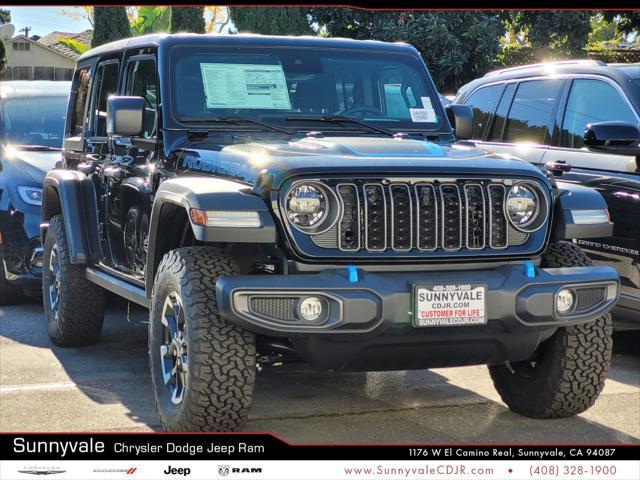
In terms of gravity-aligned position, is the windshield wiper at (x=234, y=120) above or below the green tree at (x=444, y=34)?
above

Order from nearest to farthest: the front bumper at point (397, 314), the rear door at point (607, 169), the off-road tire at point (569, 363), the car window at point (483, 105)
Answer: the front bumper at point (397, 314) < the off-road tire at point (569, 363) < the rear door at point (607, 169) < the car window at point (483, 105)

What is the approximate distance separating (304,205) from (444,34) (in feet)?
54.6

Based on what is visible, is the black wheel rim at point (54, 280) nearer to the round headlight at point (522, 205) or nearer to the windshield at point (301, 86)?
the windshield at point (301, 86)

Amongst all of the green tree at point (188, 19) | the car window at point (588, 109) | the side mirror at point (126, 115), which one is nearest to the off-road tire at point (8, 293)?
the side mirror at point (126, 115)

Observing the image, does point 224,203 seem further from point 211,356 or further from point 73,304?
point 73,304

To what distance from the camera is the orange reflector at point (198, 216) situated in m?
4.61

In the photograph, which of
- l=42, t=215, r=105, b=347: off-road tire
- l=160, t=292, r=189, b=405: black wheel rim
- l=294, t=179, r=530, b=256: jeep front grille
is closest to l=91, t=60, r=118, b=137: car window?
l=42, t=215, r=105, b=347: off-road tire

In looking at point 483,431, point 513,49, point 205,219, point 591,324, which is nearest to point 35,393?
point 205,219

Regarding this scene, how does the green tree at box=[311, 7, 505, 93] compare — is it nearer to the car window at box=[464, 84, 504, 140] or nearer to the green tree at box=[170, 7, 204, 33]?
the green tree at box=[170, 7, 204, 33]

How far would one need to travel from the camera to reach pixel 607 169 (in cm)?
700

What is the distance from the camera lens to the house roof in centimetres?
4134

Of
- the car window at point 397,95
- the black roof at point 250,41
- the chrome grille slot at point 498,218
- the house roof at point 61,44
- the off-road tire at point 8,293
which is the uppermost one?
the black roof at point 250,41

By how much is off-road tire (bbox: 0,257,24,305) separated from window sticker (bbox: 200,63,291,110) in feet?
12.8

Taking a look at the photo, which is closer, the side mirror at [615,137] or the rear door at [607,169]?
the side mirror at [615,137]
